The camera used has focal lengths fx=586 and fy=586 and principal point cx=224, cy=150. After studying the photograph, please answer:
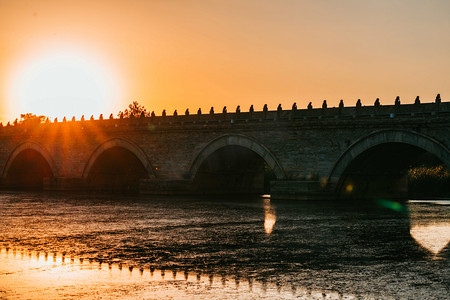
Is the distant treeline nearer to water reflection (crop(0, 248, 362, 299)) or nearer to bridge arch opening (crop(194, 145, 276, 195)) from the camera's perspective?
bridge arch opening (crop(194, 145, 276, 195))

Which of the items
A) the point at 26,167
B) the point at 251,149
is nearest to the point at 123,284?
the point at 251,149

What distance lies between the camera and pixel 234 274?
11125 millimetres

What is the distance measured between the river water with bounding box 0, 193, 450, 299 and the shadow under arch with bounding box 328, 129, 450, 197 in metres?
11.8

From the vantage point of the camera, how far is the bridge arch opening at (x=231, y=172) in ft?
155

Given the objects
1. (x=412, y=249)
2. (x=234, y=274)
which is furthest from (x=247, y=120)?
(x=234, y=274)

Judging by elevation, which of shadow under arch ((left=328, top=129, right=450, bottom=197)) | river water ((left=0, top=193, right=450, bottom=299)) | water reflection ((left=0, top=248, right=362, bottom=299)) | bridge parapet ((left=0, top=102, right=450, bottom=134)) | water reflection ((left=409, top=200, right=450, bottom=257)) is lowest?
water reflection ((left=0, top=248, right=362, bottom=299))

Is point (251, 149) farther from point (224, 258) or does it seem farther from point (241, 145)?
point (224, 258)

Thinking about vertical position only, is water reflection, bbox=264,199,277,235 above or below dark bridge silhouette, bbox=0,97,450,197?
below

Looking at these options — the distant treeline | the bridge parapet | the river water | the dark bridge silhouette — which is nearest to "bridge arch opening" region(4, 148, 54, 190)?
the dark bridge silhouette

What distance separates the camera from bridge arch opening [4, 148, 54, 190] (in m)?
66.2

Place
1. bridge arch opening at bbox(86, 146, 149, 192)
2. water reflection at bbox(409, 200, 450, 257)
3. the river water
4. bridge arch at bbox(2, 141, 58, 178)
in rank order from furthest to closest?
1. bridge arch at bbox(2, 141, 58, 178)
2. bridge arch opening at bbox(86, 146, 149, 192)
3. water reflection at bbox(409, 200, 450, 257)
4. the river water

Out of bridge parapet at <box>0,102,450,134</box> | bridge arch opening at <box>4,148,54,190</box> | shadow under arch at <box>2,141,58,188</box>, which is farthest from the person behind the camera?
bridge arch opening at <box>4,148,54,190</box>

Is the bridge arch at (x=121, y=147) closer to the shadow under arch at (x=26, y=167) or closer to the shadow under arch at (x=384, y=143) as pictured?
the shadow under arch at (x=26, y=167)

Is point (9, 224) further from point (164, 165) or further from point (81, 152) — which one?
point (81, 152)
